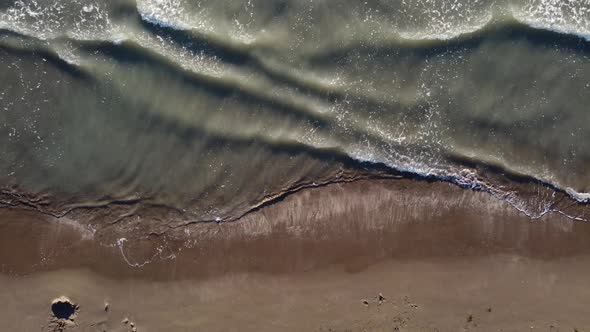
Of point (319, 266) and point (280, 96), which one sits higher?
point (280, 96)

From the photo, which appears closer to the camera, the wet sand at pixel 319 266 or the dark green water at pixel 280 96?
the wet sand at pixel 319 266

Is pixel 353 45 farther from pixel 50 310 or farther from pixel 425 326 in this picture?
pixel 50 310

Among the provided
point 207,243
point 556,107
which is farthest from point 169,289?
point 556,107

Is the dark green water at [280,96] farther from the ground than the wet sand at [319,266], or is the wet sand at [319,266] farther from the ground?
the dark green water at [280,96]

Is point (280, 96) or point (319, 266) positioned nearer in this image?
point (319, 266)
